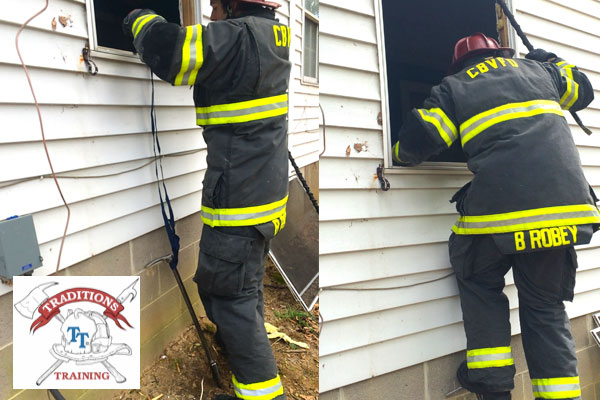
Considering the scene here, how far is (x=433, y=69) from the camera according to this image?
133 inches

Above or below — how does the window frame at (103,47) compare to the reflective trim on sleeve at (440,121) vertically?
above

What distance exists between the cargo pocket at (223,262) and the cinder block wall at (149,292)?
0.45m

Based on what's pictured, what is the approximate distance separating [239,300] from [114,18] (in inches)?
68.7

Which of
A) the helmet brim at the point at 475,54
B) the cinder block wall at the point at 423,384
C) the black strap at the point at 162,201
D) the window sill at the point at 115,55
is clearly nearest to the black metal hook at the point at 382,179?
the helmet brim at the point at 475,54

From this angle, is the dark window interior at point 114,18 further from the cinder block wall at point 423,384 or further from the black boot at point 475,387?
the black boot at point 475,387

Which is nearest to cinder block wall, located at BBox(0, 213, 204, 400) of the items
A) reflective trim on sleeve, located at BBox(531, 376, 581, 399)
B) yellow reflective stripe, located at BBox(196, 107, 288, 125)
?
yellow reflective stripe, located at BBox(196, 107, 288, 125)

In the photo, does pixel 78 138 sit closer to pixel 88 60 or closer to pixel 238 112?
pixel 88 60

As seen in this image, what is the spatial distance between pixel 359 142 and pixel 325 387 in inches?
51.9

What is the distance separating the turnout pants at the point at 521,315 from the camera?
8.54 feet

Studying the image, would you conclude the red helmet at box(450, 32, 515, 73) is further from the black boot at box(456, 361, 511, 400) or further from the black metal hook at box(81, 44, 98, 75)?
the black metal hook at box(81, 44, 98, 75)

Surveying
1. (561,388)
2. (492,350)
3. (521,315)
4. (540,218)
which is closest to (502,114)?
(540,218)

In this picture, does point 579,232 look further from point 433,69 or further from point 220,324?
point 220,324

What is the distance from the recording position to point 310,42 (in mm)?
6922

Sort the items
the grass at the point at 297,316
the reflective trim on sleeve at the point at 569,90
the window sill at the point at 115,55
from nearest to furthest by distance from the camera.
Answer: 1. the window sill at the point at 115,55
2. the reflective trim on sleeve at the point at 569,90
3. the grass at the point at 297,316
